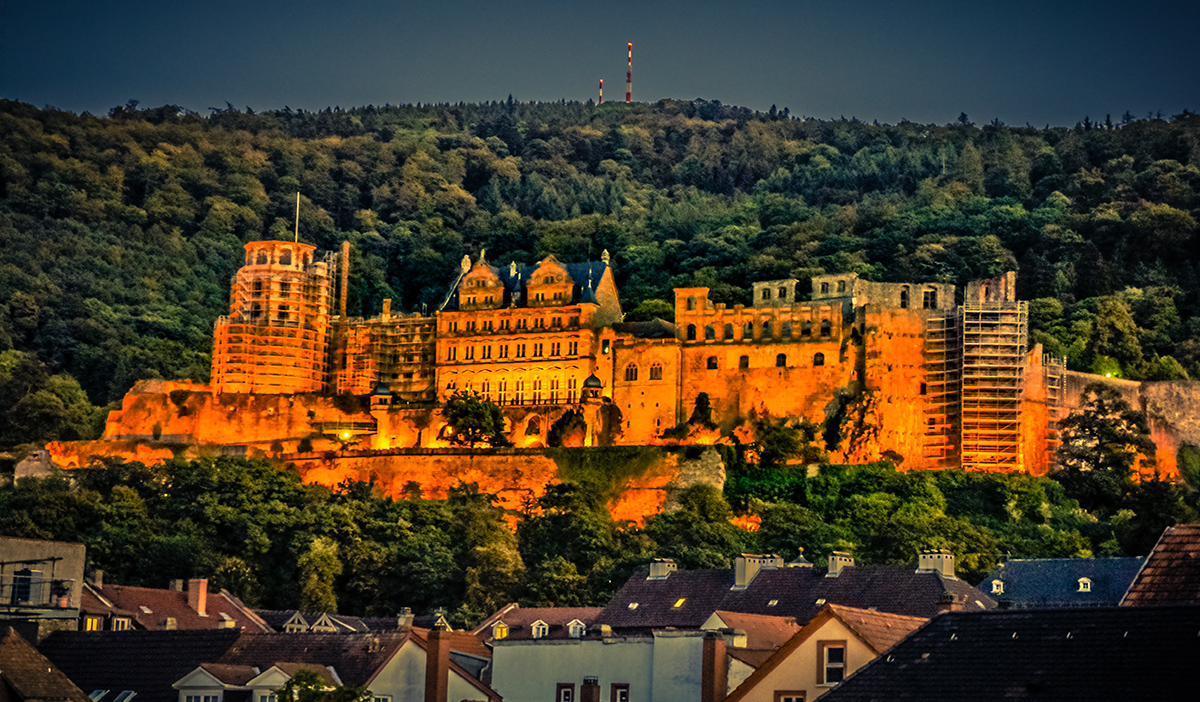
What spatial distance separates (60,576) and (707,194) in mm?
126789

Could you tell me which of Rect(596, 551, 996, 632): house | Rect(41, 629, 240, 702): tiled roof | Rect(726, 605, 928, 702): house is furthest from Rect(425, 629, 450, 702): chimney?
Rect(726, 605, 928, 702): house

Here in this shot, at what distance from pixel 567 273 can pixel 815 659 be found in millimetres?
74824

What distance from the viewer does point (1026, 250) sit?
13088 cm

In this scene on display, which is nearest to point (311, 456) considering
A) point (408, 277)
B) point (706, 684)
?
point (408, 277)

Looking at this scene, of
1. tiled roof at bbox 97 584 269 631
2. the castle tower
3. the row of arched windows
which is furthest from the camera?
the castle tower

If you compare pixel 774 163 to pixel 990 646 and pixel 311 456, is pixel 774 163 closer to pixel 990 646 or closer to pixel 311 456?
pixel 311 456

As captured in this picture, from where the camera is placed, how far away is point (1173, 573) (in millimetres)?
31156

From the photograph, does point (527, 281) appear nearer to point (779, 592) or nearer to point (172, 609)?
point (172, 609)

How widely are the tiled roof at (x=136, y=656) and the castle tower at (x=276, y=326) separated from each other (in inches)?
2586

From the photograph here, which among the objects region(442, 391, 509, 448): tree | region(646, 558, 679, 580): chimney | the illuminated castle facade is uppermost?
the illuminated castle facade

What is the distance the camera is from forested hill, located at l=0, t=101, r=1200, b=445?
12506 centimetres

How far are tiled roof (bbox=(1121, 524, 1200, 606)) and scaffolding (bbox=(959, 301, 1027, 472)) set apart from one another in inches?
2645

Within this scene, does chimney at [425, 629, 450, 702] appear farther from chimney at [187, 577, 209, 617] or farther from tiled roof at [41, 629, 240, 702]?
chimney at [187, 577, 209, 617]

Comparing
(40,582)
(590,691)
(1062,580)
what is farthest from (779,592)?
(40,582)
